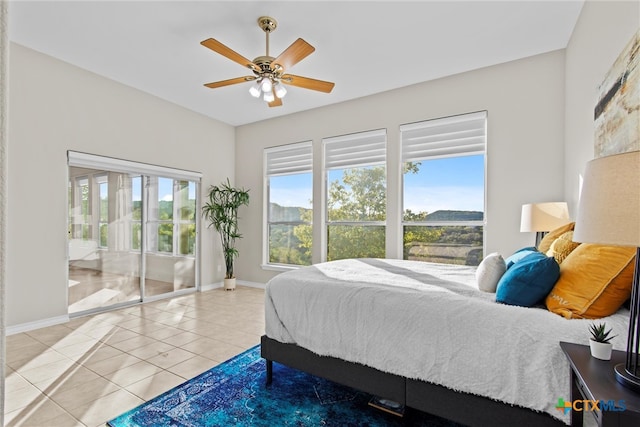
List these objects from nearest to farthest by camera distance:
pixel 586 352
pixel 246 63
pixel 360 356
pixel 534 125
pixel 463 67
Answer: pixel 586 352
pixel 360 356
pixel 246 63
pixel 534 125
pixel 463 67

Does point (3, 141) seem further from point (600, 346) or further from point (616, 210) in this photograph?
point (600, 346)

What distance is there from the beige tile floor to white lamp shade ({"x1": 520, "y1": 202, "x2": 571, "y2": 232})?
112 inches

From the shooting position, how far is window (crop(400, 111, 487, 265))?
3.94 metres

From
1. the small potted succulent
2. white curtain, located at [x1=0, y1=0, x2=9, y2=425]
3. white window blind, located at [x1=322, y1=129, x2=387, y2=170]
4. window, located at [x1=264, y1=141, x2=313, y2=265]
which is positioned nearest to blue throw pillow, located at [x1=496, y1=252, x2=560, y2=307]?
the small potted succulent

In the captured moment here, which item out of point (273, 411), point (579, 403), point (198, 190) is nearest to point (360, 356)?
point (273, 411)

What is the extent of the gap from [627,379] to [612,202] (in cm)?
58

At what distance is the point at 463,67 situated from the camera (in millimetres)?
3777

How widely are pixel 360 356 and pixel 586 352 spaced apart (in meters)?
1.08

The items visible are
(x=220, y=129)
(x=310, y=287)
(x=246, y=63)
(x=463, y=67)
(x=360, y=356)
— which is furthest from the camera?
(x=220, y=129)

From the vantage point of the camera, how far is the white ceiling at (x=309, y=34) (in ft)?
9.13

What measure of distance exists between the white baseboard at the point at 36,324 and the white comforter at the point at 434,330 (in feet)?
9.66

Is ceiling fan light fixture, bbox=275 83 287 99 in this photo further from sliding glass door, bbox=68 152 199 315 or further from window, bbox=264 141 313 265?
sliding glass door, bbox=68 152 199 315

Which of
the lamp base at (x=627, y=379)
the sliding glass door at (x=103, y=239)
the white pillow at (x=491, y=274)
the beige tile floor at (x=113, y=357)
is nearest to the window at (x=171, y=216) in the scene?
the sliding glass door at (x=103, y=239)

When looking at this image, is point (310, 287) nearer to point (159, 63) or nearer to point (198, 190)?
point (159, 63)
